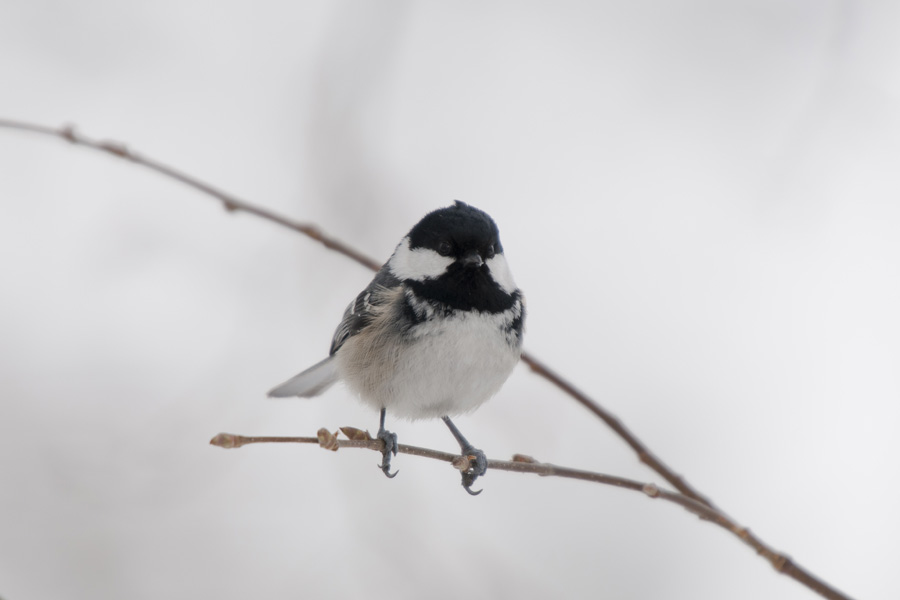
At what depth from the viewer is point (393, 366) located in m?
2.31

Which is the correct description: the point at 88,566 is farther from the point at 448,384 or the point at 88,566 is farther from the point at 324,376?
the point at 448,384

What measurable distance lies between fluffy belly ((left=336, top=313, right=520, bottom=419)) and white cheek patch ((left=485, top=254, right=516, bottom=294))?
12 cm

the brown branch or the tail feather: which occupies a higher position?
the brown branch

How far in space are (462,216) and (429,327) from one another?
34cm

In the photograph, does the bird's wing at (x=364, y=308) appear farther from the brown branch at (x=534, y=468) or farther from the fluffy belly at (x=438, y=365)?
the brown branch at (x=534, y=468)

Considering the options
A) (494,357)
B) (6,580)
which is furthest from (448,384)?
(6,580)

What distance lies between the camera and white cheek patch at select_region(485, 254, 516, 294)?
7.42ft

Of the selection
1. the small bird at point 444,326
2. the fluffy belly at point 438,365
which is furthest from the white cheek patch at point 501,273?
the fluffy belly at point 438,365

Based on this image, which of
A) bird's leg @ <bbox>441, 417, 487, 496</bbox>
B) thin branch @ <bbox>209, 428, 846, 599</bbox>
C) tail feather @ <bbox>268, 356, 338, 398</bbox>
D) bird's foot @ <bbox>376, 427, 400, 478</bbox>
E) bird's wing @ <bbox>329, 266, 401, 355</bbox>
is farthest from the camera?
Result: tail feather @ <bbox>268, 356, 338, 398</bbox>

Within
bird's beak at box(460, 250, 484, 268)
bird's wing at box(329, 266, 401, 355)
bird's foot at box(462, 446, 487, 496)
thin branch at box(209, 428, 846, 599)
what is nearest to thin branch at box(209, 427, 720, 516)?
thin branch at box(209, 428, 846, 599)

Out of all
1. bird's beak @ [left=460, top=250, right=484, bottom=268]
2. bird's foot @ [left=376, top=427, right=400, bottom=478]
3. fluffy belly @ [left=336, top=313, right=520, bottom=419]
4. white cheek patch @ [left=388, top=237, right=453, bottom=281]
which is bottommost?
bird's foot @ [left=376, top=427, right=400, bottom=478]

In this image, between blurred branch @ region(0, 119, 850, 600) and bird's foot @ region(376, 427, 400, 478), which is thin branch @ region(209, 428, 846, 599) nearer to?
blurred branch @ region(0, 119, 850, 600)

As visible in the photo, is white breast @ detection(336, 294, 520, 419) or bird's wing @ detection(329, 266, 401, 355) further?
bird's wing @ detection(329, 266, 401, 355)

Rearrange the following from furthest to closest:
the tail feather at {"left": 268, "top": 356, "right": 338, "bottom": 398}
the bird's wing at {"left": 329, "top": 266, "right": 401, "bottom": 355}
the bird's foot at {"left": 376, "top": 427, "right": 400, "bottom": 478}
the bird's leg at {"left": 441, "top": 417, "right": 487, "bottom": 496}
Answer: the tail feather at {"left": 268, "top": 356, "right": 338, "bottom": 398}, the bird's wing at {"left": 329, "top": 266, "right": 401, "bottom": 355}, the bird's foot at {"left": 376, "top": 427, "right": 400, "bottom": 478}, the bird's leg at {"left": 441, "top": 417, "right": 487, "bottom": 496}
